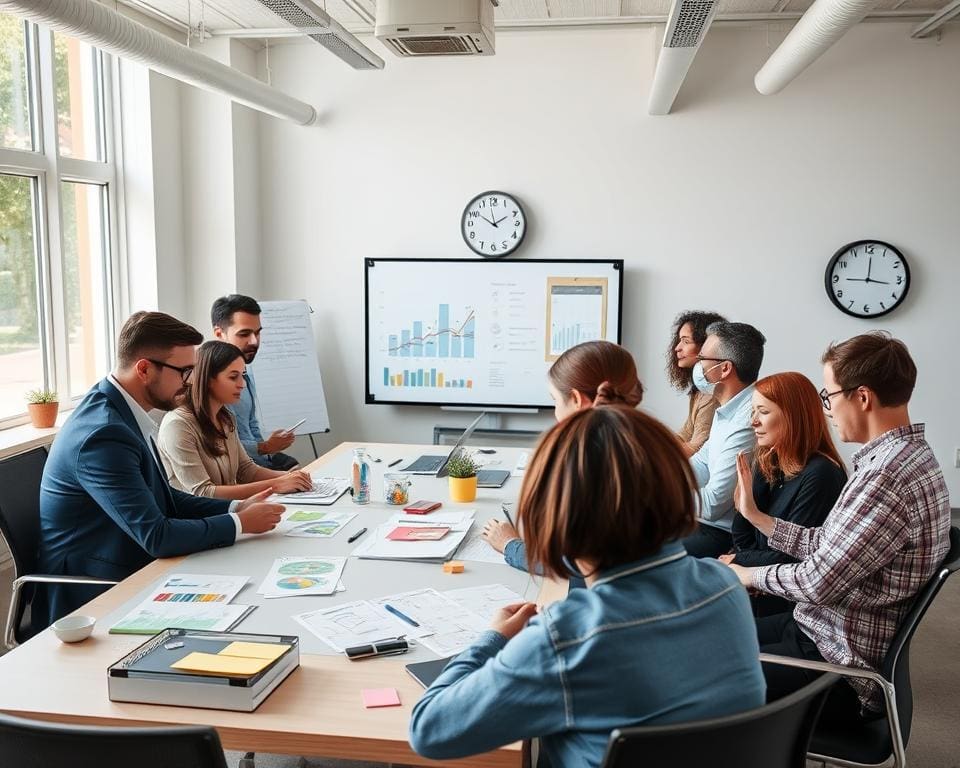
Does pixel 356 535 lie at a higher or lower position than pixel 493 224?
lower

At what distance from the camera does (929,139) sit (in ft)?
17.1

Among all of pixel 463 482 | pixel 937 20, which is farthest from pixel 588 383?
pixel 937 20

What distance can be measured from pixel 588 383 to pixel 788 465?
2.04ft

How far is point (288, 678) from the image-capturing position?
1767mm

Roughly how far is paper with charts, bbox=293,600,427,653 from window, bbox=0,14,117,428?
2.91 m

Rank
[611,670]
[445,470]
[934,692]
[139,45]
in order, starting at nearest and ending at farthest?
[611,670] → [934,692] → [139,45] → [445,470]

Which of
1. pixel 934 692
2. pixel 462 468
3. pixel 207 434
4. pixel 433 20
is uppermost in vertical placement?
pixel 433 20

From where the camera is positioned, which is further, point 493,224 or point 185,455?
point 493,224

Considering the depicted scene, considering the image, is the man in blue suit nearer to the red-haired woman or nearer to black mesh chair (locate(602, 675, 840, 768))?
the red-haired woman

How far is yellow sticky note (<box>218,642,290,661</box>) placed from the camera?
1728 millimetres

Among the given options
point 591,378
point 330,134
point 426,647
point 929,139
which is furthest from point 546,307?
point 426,647

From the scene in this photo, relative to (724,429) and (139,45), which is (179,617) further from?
(139,45)

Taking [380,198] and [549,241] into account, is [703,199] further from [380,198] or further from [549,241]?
[380,198]

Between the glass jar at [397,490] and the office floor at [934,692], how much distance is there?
84 cm
